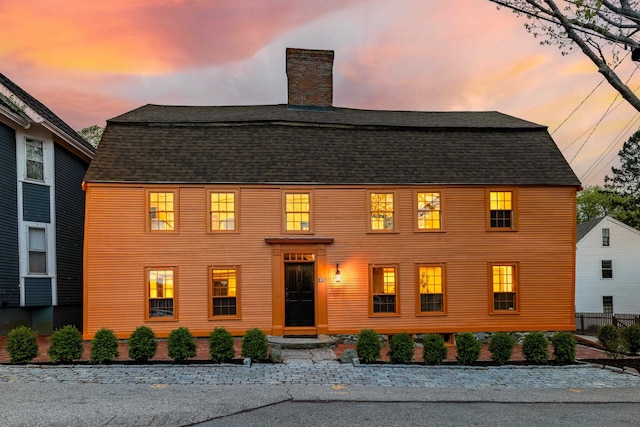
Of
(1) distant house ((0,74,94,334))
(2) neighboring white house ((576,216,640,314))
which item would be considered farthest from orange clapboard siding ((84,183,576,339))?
(2) neighboring white house ((576,216,640,314))

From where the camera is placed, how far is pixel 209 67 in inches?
1009

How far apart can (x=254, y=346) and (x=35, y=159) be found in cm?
1109

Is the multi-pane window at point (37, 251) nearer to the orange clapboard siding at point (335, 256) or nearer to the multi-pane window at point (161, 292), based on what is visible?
the orange clapboard siding at point (335, 256)

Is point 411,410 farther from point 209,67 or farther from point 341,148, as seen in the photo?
point 209,67

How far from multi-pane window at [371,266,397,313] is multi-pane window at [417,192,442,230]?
6.27ft

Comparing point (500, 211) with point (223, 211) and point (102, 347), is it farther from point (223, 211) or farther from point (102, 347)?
point (102, 347)

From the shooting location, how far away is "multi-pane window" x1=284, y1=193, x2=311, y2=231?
658 inches

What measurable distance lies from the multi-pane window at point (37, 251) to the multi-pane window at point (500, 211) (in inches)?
618

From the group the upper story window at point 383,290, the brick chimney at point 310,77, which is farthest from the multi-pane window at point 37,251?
the upper story window at point 383,290

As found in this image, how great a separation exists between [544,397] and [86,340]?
1287 centimetres

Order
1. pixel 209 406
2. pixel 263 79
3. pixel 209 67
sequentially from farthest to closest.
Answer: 1. pixel 263 79
2. pixel 209 67
3. pixel 209 406

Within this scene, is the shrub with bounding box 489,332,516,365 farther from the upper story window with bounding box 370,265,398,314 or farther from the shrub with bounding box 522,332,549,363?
the upper story window with bounding box 370,265,398,314

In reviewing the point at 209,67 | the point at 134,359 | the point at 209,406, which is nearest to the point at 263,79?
the point at 209,67

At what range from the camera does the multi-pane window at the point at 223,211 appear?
54.2ft
